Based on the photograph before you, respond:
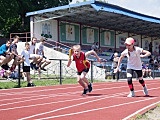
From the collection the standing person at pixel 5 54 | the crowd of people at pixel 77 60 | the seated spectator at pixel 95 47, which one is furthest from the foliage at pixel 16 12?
the standing person at pixel 5 54

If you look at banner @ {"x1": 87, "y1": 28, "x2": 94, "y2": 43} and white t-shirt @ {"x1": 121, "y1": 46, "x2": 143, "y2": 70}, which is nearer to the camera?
white t-shirt @ {"x1": 121, "y1": 46, "x2": 143, "y2": 70}

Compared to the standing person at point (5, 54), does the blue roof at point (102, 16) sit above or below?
above

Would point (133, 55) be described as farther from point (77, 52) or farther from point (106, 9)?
point (106, 9)

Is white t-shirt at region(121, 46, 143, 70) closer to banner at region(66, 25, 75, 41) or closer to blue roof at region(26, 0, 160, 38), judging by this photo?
blue roof at region(26, 0, 160, 38)

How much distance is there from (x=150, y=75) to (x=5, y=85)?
17.2 m

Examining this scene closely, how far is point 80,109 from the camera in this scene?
27.8 feet

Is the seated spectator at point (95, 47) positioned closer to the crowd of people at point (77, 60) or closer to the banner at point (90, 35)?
the banner at point (90, 35)

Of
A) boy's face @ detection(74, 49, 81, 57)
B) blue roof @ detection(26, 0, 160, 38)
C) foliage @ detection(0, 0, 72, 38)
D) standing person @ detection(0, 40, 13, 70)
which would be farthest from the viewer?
foliage @ detection(0, 0, 72, 38)

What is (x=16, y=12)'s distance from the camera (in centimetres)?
3934

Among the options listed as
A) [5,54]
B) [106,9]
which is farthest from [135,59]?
[106,9]

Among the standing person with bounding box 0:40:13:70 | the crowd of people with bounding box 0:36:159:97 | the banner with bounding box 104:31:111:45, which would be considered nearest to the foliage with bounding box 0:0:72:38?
the banner with bounding box 104:31:111:45

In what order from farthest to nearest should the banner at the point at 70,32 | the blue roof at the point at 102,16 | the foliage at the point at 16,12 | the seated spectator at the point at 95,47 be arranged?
the foliage at the point at 16,12 → the seated spectator at the point at 95,47 → the banner at the point at 70,32 → the blue roof at the point at 102,16

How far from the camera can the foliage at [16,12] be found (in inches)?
1499

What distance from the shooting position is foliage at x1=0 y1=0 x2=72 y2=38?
1499 inches
